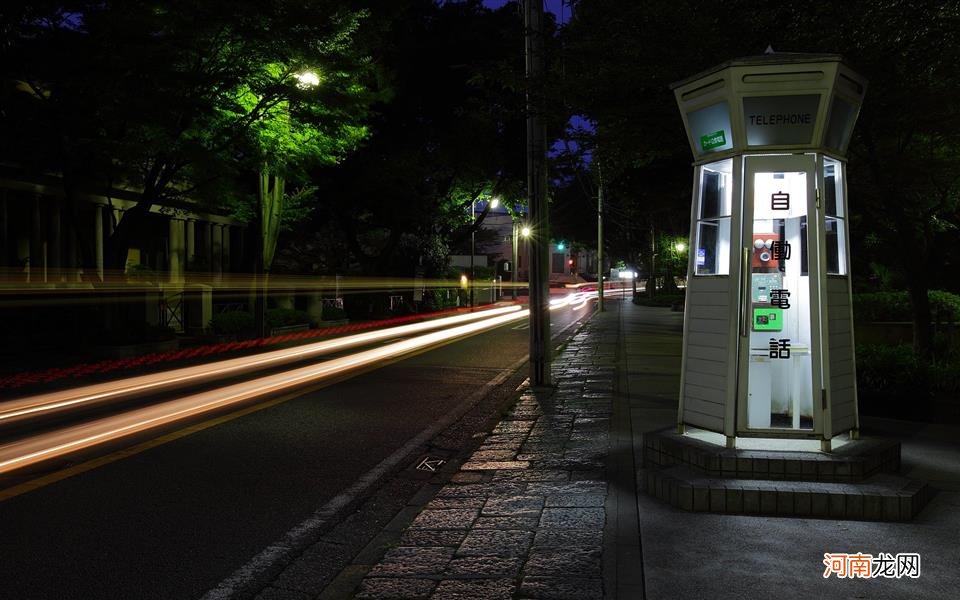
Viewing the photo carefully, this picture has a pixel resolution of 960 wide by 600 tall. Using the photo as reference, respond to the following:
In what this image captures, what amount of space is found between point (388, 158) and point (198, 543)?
2758 centimetres

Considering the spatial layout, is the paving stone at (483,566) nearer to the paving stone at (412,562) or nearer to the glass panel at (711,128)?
the paving stone at (412,562)

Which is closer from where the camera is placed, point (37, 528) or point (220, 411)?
point (37, 528)

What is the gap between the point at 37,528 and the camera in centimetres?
566

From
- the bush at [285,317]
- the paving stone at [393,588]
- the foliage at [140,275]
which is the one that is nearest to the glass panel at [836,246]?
the paving stone at [393,588]

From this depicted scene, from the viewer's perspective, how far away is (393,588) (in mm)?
4441

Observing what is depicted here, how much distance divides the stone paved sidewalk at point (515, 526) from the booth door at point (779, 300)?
167 cm

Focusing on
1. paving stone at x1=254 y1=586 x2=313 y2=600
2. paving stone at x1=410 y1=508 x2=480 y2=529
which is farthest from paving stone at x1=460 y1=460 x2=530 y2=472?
paving stone at x1=254 y1=586 x2=313 y2=600

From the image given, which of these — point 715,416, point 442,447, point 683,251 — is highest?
point 683,251

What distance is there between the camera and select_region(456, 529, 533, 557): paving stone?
5.03m

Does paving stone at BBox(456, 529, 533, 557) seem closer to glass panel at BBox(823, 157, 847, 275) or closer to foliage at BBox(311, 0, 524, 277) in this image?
glass panel at BBox(823, 157, 847, 275)

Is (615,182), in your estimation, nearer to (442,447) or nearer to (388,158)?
(442,447)

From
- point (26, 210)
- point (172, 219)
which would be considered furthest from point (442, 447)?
point (172, 219)

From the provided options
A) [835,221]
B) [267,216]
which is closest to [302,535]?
[835,221]

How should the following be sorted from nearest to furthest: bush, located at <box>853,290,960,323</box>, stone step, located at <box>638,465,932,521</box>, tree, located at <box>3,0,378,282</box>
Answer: stone step, located at <box>638,465,932,521</box>
tree, located at <box>3,0,378,282</box>
bush, located at <box>853,290,960,323</box>
